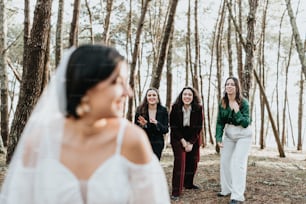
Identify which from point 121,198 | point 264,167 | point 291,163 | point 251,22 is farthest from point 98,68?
point 291,163

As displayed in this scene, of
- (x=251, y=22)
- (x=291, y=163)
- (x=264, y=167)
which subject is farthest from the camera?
(x=291, y=163)

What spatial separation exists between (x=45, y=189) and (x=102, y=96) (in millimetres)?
300

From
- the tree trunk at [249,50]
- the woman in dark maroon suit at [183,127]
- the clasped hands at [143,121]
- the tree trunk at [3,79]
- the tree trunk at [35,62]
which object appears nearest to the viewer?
the clasped hands at [143,121]

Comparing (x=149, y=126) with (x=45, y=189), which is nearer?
(x=45, y=189)

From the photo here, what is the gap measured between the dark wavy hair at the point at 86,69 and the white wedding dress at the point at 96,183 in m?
0.15

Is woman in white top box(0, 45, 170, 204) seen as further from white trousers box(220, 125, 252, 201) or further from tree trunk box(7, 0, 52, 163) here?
tree trunk box(7, 0, 52, 163)

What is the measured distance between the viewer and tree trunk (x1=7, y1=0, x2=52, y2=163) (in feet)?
19.4

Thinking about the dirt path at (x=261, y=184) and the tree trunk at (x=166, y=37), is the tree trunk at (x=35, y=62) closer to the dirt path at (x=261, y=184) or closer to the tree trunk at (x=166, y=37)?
the tree trunk at (x=166, y=37)

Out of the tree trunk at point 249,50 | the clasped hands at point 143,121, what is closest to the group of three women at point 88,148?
the clasped hands at point 143,121

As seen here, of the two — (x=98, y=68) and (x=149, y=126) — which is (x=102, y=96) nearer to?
(x=98, y=68)

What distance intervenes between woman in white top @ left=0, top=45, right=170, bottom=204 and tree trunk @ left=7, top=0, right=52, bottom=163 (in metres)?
5.00

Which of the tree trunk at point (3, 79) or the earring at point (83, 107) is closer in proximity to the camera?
the earring at point (83, 107)

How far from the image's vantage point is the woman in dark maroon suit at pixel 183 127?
18.5ft

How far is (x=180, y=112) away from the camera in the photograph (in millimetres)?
5625
